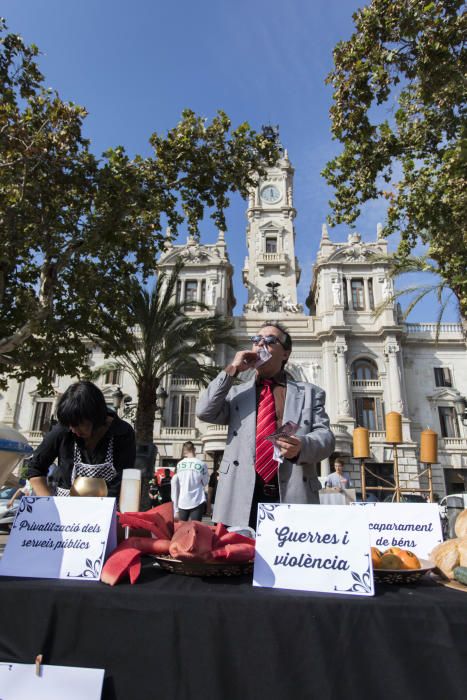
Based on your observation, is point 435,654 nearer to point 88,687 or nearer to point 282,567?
point 282,567

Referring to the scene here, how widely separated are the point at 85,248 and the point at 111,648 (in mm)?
9196

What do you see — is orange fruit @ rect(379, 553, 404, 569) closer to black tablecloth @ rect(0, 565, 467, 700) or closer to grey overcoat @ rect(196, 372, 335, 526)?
black tablecloth @ rect(0, 565, 467, 700)

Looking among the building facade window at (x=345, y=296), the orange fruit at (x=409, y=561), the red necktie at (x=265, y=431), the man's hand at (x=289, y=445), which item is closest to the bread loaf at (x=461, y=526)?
the orange fruit at (x=409, y=561)

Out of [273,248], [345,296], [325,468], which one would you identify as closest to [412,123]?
[325,468]

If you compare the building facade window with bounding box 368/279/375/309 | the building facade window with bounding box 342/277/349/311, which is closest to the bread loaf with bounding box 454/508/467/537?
the building facade window with bounding box 342/277/349/311

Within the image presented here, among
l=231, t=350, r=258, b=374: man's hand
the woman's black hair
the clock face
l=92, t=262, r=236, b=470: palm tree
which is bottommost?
the woman's black hair

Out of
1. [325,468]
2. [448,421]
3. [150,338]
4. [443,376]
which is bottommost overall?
[325,468]

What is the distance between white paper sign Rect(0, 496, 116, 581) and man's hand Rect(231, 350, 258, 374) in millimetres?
956

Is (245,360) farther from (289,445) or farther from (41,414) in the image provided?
(41,414)

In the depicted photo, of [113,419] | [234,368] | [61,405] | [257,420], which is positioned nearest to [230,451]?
[257,420]

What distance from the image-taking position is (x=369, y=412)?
86.5 ft

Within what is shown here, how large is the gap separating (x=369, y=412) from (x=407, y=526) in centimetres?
2576

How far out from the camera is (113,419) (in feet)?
7.84

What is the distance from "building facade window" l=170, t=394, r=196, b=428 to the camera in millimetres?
26422
